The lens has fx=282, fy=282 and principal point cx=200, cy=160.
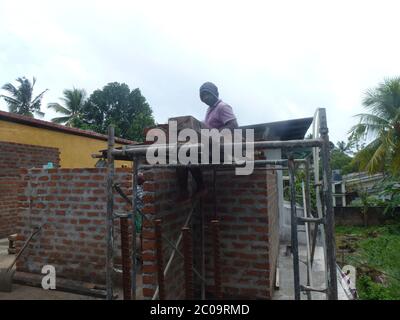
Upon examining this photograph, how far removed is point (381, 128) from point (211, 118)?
10.5m

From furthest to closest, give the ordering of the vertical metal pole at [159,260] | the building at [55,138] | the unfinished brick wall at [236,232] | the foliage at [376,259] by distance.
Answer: the building at [55,138], the foliage at [376,259], the unfinished brick wall at [236,232], the vertical metal pole at [159,260]

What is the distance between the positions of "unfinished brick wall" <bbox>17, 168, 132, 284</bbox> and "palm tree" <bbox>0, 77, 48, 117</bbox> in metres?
22.0

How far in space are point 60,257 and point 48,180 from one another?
1.09 metres

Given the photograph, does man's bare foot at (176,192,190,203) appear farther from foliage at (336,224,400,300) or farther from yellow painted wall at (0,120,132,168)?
yellow painted wall at (0,120,132,168)

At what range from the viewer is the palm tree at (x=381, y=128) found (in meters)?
10.1

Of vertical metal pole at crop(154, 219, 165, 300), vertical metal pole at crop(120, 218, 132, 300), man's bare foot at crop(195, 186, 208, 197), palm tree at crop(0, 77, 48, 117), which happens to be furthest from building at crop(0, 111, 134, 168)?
palm tree at crop(0, 77, 48, 117)

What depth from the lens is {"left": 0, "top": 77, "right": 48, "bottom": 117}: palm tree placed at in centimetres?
2264

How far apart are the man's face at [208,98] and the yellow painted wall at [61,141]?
245 inches

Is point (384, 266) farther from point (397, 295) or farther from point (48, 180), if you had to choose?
point (48, 180)

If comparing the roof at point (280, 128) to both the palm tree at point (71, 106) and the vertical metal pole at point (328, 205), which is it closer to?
the vertical metal pole at point (328, 205)

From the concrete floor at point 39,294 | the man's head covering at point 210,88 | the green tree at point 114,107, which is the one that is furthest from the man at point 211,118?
the green tree at point 114,107

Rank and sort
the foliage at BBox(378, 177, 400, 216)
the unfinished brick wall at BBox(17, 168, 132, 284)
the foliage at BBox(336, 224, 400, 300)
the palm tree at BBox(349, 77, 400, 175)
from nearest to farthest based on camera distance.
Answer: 1. the unfinished brick wall at BBox(17, 168, 132, 284)
2. the foliage at BBox(336, 224, 400, 300)
3. the palm tree at BBox(349, 77, 400, 175)
4. the foliage at BBox(378, 177, 400, 216)

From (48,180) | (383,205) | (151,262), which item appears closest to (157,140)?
(151,262)

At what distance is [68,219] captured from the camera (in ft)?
12.8
